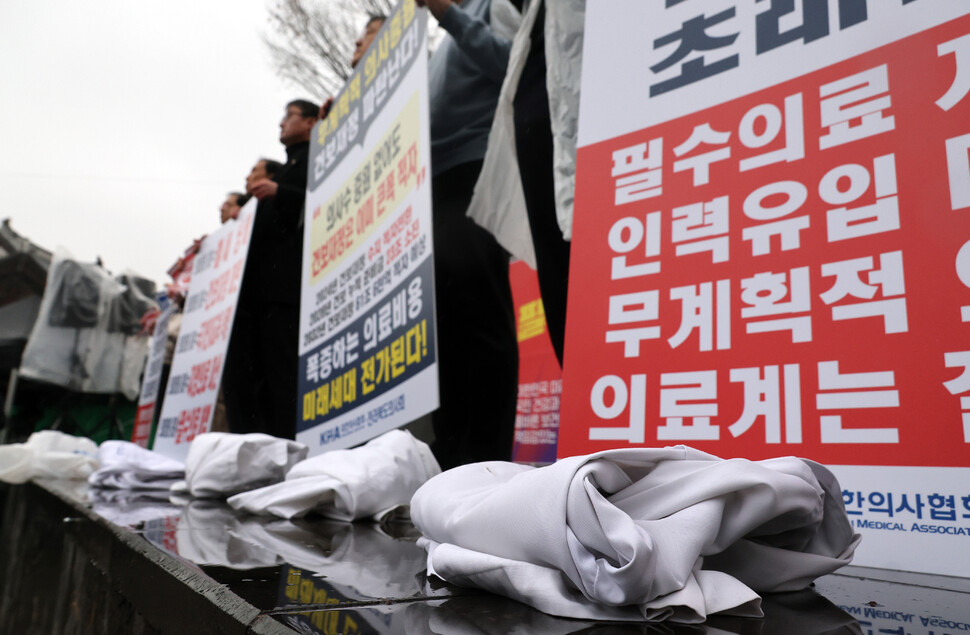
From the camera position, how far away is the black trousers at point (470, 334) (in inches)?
80.7

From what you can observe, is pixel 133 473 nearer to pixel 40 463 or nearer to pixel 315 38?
pixel 40 463

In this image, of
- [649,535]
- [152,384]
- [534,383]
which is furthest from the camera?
[152,384]

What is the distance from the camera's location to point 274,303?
3119 millimetres

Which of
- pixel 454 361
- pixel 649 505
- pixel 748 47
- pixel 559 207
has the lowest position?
pixel 649 505

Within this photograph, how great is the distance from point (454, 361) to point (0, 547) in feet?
6.41

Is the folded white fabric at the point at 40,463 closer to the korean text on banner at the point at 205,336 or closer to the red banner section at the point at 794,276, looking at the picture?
the korean text on banner at the point at 205,336

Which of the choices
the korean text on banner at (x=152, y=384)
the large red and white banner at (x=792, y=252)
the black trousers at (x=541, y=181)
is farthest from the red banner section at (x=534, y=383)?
the korean text on banner at (x=152, y=384)

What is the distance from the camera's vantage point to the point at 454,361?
2193mm

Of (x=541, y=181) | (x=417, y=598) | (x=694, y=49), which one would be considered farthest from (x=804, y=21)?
(x=417, y=598)

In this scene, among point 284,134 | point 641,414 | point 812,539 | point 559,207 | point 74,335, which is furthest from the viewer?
point 74,335

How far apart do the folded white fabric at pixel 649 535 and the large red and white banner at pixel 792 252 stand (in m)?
0.22

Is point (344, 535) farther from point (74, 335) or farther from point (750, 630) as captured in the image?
point (74, 335)

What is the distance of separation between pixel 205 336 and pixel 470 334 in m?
1.67

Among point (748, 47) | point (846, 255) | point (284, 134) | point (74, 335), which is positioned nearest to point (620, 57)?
point (748, 47)
